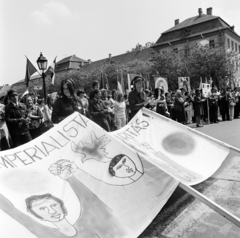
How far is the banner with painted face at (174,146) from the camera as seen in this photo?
394 cm

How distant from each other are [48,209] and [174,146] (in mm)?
2486

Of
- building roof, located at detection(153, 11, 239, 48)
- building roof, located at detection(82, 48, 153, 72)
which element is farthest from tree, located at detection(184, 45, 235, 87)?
building roof, located at detection(82, 48, 153, 72)

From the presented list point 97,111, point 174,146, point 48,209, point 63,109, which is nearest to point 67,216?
point 48,209

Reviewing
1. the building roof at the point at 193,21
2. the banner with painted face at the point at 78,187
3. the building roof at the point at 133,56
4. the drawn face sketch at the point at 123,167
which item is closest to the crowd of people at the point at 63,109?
the banner with painted face at the point at 78,187

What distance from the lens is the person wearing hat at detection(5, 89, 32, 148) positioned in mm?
5430

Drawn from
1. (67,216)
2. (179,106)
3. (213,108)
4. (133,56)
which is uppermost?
(133,56)

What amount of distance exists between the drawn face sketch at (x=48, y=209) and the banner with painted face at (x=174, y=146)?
1486 millimetres

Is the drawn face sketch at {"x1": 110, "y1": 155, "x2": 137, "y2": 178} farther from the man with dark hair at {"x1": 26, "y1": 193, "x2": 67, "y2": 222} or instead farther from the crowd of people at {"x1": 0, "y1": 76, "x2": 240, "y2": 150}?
the crowd of people at {"x1": 0, "y1": 76, "x2": 240, "y2": 150}

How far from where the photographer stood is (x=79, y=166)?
3404 mm

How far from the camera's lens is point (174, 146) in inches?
178

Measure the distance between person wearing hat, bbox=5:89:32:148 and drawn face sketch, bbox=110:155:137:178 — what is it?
2775 millimetres

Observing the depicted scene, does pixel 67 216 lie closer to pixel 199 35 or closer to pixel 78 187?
pixel 78 187

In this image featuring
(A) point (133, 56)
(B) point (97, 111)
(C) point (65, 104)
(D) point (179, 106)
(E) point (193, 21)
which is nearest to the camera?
(C) point (65, 104)

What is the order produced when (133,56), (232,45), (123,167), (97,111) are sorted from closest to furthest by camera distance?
1. (123,167)
2. (97,111)
3. (232,45)
4. (133,56)
